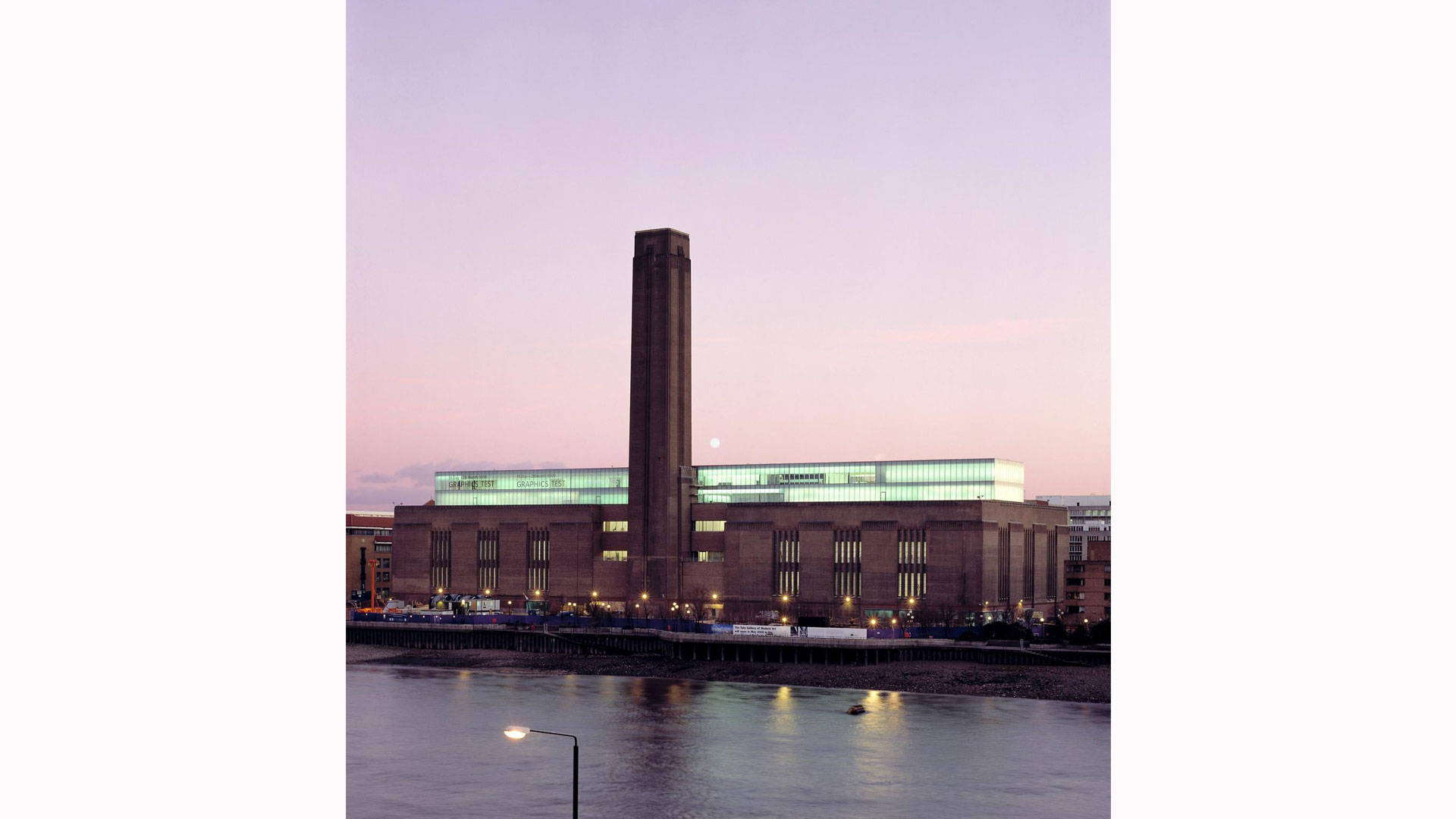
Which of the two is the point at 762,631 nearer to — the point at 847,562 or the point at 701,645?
the point at 701,645

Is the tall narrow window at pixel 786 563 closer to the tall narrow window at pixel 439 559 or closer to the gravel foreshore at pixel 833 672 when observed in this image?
the gravel foreshore at pixel 833 672

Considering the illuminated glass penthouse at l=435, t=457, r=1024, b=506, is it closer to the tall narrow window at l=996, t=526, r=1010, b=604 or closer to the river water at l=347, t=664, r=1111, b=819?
the tall narrow window at l=996, t=526, r=1010, b=604
